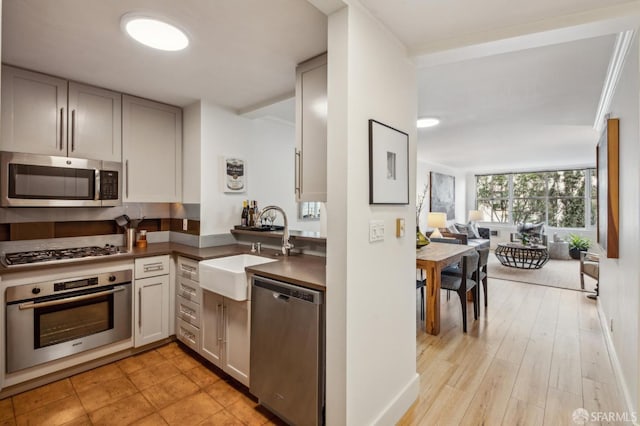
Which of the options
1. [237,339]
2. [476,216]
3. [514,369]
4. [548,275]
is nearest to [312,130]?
[237,339]

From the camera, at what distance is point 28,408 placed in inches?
81.1

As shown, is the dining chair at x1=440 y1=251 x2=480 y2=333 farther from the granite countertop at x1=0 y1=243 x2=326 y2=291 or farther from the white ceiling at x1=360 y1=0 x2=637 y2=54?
the white ceiling at x1=360 y1=0 x2=637 y2=54

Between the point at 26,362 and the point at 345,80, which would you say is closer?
the point at 345,80

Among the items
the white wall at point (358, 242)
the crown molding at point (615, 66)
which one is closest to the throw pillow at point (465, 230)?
the crown molding at point (615, 66)

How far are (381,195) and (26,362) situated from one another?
2656mm

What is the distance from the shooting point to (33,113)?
2.42 metres

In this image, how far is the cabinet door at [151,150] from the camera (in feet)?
9.62

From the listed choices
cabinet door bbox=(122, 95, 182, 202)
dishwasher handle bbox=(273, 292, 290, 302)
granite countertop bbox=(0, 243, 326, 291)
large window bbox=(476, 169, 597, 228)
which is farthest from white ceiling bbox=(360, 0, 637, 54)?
large window bbox=(476, 169, 597, 228)

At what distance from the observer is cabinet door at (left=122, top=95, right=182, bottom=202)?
2.93 metres

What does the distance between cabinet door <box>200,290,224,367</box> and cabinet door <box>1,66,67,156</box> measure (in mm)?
1692

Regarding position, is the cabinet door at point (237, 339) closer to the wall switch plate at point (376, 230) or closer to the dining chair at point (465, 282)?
the wall switch plate at point (376, 230)

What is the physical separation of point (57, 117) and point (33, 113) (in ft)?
0.47

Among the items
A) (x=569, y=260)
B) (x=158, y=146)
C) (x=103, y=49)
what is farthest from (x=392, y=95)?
(x=569, y=260)

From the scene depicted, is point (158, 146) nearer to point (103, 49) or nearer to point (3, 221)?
point (103, 49)
